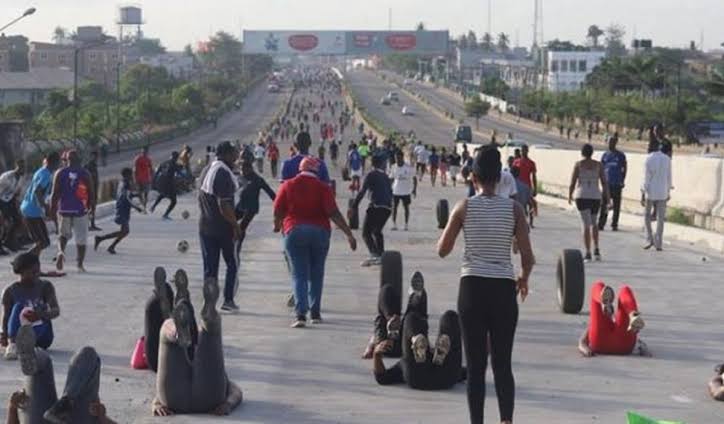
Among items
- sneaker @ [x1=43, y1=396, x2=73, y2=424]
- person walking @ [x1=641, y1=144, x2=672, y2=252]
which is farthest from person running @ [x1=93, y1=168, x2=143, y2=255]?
sneaker @ [x1=43, y1=396, x2=73, y2=424]

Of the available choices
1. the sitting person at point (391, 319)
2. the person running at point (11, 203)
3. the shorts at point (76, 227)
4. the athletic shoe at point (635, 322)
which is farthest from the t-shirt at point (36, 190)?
the athletic shoe at point (635, 322)

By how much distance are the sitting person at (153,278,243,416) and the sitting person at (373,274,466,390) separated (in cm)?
149

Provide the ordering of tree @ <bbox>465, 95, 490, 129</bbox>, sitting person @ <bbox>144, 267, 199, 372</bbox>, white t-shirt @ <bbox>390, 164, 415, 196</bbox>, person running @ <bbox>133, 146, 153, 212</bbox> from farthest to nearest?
tree @ <bbox>465, 95, 490, 129</bbox> < person running @ <bbox>133, 146, 153, 212</bbox> < white t-shirt @ <bbox>390, 164, 415, 196</bbox> < sitting person @ <bbox>144, 267, 199, 372</bbox>

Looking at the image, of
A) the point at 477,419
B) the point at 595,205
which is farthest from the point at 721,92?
the point at 477,419

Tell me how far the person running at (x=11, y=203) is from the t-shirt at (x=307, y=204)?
7937 millimetres

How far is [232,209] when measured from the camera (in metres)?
14.5

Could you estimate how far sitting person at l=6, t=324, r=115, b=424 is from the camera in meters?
8.84

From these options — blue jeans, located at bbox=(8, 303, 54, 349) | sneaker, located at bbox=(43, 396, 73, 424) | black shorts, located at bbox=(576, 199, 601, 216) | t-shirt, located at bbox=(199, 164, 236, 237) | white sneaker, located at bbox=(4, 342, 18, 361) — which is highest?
t-shirt, located at bbox=(199, 164, 236, 237)

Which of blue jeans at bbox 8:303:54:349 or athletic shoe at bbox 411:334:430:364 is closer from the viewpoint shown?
athletic shoe at bbox 411:334:430:364

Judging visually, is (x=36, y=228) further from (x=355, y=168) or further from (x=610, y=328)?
(x=355, y=168)

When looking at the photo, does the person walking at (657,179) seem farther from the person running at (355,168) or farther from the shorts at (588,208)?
the person running at (355,168)

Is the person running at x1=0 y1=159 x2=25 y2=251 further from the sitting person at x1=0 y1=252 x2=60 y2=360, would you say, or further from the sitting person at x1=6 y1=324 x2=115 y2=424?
the sitting person at x1=6 y1=324 x2=115 y2=424

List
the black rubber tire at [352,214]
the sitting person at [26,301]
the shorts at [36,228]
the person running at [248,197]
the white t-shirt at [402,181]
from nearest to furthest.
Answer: the sitting person at [26,301]
the person running at [248,197]
the shorts at [36,228]
the black rubber tire at [352,214]
the white t-shirt at [402,181]

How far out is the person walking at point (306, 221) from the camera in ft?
46.2
